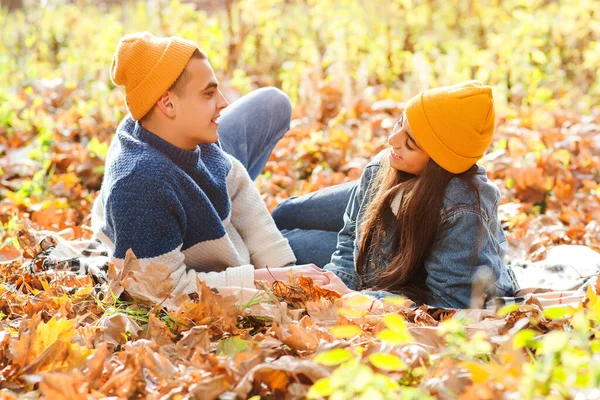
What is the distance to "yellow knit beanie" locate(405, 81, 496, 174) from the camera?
2336 millimetres

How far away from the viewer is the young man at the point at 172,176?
235cm

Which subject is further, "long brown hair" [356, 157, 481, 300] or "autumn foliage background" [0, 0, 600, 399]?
"long brown hair" [356, 157, 481, 300]

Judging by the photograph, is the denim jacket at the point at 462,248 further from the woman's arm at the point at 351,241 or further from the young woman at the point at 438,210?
the woman's arm at the point at 351,241

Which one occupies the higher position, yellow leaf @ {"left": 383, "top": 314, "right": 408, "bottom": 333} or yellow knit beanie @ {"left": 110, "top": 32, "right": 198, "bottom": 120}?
yellow knit beanie @ {"left": 110, "top": 32, "right": 198, "bottom": 120}

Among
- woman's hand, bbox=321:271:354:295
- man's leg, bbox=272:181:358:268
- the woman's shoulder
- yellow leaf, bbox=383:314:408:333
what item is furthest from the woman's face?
yellow leaf, bbox=383:314:408:333

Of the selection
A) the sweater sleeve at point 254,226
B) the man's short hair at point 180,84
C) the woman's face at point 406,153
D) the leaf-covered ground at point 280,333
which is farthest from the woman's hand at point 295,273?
the man's short hair at point 180,84

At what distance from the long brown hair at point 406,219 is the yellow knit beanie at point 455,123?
0.24 feet

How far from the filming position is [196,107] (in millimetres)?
2514

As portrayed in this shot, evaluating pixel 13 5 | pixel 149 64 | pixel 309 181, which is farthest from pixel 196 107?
pixel 13 5

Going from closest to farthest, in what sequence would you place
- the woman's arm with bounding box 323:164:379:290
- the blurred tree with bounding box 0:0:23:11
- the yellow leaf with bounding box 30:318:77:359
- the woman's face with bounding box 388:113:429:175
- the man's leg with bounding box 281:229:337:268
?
the yellow leaf with bounding box 30:318:77:359 < the woman's face with bounding box 388:113:429:175 < the woman's arm with bounding box 323:164:379:290 < the man's leg with bounding box 281:229:337:268 < the blurred tree with bounding box 0:0:23:11

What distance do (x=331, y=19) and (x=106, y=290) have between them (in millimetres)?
5561

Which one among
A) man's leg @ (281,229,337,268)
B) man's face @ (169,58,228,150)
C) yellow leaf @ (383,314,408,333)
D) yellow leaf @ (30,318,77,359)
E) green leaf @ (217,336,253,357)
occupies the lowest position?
man's leg @ (281,229,337,268)

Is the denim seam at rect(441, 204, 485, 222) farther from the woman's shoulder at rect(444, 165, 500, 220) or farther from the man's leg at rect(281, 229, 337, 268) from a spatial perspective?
the man's leg at rect(281, 229, 337, 268)

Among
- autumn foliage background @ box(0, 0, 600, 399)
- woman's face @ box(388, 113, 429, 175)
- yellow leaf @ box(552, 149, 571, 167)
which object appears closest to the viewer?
autumn foliage background @ box(0, 0, 600, 399)
